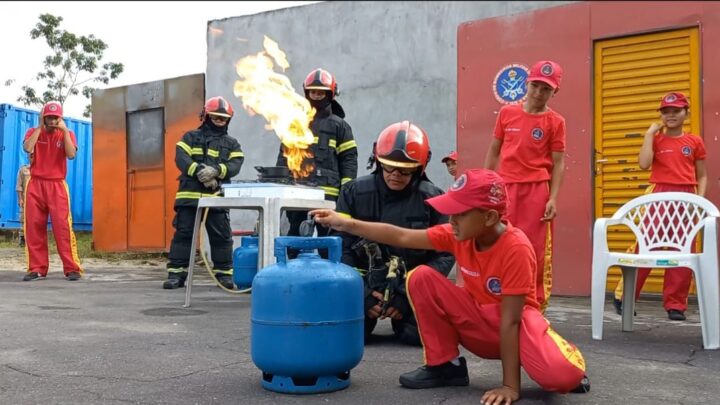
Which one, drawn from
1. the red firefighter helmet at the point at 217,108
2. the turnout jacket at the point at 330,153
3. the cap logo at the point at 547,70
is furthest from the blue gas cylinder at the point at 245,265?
the cap logo at the point at 547,70

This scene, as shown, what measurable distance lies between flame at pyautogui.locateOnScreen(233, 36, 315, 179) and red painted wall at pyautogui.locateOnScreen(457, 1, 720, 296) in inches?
96.1

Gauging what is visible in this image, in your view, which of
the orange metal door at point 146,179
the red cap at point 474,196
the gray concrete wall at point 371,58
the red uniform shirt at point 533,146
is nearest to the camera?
the red cap at point 474,196

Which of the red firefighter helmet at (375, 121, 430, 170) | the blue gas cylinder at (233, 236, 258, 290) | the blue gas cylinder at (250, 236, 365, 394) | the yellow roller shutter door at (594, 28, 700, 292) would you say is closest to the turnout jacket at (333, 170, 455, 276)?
the red firefighter helmet at (375, 121, 430, 170)

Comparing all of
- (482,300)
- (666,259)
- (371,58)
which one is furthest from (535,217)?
(371,58)

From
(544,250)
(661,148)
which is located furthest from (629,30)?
(544,250)

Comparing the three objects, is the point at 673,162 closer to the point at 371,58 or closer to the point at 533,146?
the point at 533,146

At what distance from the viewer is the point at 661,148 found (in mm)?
5922

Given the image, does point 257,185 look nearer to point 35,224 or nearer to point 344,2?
point 35,224

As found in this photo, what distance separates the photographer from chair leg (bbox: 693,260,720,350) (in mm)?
4402

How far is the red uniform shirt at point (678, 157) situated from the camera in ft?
19.1

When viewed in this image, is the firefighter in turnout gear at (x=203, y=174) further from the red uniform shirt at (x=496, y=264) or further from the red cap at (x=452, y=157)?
the red uniform shirt at (x=496, y=264)

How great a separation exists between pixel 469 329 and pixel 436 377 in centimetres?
27

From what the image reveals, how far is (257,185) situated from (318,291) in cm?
282

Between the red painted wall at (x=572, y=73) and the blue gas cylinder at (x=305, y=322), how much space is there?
15.6 ft
